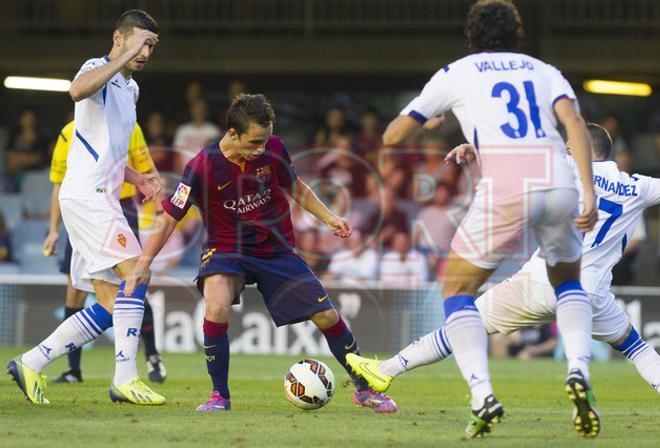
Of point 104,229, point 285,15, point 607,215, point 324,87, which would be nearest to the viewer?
point 104,229

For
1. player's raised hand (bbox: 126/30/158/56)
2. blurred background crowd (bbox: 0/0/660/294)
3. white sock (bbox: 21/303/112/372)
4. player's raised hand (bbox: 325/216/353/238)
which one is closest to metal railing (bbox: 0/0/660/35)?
blurred background crowd (bbox: 0/0/660/294)

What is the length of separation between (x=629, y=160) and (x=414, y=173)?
10.8 feet

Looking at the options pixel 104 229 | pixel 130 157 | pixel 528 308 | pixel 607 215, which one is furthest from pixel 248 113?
pixel 607 215

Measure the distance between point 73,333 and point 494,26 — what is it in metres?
3.44

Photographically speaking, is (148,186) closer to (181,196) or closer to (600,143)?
(181,196)

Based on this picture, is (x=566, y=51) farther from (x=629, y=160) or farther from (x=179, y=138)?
(x=179, y=138)

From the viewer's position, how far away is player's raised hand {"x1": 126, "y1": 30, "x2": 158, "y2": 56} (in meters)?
7.47

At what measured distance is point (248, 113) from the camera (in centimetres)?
714

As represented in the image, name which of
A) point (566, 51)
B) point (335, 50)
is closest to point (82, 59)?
point (335, 50)

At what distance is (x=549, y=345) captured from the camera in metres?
15.4

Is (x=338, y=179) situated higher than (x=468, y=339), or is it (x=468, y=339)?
(x=468, y=339)

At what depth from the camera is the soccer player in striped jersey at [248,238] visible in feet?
24.0

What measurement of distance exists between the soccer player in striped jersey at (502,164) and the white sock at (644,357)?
6.17ft

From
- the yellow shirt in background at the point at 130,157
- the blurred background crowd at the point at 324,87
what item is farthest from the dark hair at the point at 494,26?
the blurred background crowd at the point at 324,87
